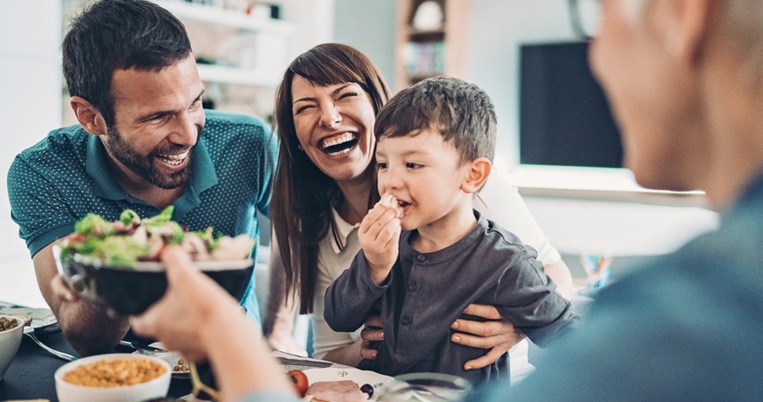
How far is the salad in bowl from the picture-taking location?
843mm

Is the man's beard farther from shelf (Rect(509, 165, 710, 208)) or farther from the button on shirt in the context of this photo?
shelf (Rect(509, 165, 710, 208))

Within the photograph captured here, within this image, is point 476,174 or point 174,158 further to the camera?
point 174,158

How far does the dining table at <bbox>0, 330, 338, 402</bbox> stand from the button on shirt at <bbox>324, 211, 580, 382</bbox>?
20cm

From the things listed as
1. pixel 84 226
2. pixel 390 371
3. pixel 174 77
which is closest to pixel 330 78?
pixel 174 77

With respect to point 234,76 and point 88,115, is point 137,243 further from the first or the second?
point 234,76

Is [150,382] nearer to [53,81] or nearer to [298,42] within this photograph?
[53,81]

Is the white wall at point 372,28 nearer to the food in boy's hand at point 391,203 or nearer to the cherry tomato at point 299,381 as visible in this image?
the food in boy's hand at point 391,203

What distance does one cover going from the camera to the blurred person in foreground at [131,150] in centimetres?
164

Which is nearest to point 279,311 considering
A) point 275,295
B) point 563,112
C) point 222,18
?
point 275,295

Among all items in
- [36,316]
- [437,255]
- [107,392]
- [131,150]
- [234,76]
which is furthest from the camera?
[234,76]

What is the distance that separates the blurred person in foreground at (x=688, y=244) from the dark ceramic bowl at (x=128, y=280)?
0.20 meters

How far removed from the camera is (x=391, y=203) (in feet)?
4.63

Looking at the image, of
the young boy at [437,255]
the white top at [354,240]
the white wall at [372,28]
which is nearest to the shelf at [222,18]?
→ the white wall at [372,28]

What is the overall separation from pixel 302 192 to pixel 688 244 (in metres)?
1.37
